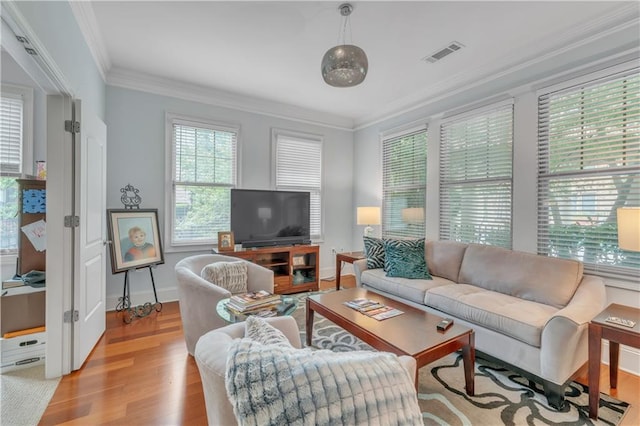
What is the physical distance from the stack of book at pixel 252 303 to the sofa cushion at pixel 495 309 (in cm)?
151

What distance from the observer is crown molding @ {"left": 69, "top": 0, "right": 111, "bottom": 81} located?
2.22 meters

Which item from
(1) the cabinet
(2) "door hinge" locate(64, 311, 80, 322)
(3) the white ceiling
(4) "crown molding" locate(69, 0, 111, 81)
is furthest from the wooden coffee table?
(4) "crown molding" locate(69, 0, 111, 81)

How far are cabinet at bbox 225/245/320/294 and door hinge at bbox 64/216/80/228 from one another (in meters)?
1.79

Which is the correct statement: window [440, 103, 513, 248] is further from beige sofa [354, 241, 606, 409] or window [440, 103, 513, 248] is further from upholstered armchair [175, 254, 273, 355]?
upholstered armchair [175, 254, 273, 355]

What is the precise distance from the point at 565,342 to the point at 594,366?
21cm

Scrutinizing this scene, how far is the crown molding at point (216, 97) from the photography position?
3.40 meters

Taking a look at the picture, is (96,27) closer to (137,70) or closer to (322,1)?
(137,70)

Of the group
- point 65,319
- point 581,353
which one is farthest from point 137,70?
point 581,353

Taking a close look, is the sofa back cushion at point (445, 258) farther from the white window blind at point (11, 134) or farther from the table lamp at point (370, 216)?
the white window blind at point (11, 134)

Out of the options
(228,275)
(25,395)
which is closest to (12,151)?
(25,395)

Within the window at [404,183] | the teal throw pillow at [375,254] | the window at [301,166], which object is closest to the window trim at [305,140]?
the window at [301,166]

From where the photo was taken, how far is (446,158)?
12.2 feet

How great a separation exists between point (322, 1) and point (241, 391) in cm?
257

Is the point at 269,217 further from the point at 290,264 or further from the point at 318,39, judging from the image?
the point at 318,39
